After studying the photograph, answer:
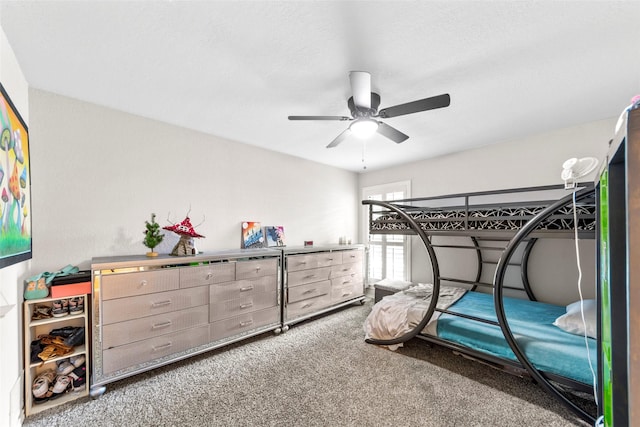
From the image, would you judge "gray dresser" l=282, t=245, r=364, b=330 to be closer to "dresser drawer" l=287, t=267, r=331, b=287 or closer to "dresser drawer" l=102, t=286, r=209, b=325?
"dresser drawer" l=287, t=267, r=331, b=287

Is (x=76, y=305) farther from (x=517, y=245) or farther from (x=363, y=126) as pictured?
(x=517, y=245)

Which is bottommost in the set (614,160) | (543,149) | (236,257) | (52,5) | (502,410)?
(502,410)

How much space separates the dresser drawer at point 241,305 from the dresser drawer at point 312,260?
0.42 m

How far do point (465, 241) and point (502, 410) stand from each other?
2202 mm

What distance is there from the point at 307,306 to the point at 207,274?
145 cm

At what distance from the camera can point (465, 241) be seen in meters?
3.52

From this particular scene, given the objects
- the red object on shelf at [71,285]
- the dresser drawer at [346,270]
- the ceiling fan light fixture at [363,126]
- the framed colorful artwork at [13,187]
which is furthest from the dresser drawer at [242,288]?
the ceiling fan light fixture at [363,126]

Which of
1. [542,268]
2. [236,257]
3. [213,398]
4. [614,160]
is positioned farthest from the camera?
[542,268]

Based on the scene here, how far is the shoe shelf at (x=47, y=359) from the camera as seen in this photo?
5.52ft

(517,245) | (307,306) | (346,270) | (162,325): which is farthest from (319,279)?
(517,245)

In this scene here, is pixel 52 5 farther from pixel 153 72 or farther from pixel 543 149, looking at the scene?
pixel 543 149

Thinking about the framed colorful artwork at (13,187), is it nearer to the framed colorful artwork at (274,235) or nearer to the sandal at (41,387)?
the sandal at (41,387)

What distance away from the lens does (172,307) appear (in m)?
2.22

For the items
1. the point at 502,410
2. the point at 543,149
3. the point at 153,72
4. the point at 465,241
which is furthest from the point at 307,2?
the point at 465,241
